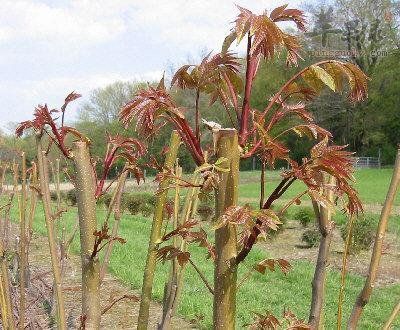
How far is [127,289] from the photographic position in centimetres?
652

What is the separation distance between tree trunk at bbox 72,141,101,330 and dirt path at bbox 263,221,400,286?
6065 mm

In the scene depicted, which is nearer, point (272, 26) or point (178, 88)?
point (272, 26)

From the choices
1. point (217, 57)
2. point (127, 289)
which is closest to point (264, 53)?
point (217, 57)

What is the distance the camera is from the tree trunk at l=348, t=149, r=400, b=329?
791 mm

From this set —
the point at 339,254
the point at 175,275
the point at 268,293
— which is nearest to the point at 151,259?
the point at 175,275

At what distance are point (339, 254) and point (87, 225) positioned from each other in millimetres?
8290

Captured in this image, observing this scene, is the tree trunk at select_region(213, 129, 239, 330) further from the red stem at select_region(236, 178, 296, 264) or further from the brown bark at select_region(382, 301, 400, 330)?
the brown bark at select_region(382, 301, 400, 330)

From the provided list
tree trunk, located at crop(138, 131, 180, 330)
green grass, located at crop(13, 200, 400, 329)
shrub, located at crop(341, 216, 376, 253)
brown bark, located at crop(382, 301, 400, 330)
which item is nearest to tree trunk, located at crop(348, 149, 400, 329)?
brown bark, located at crop(382, 301, 400, 330)

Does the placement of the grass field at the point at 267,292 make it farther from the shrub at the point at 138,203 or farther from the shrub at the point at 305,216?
the shrub at the point at 138,203

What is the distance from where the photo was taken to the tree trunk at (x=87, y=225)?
2.67 feet

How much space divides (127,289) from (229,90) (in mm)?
5878

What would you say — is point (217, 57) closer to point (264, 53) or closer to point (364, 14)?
point (264, 53)

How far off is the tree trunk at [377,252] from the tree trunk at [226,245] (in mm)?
184

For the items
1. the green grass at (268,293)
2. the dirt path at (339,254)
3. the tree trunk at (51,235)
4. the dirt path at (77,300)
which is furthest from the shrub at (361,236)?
the tree trunk at (51,235)
